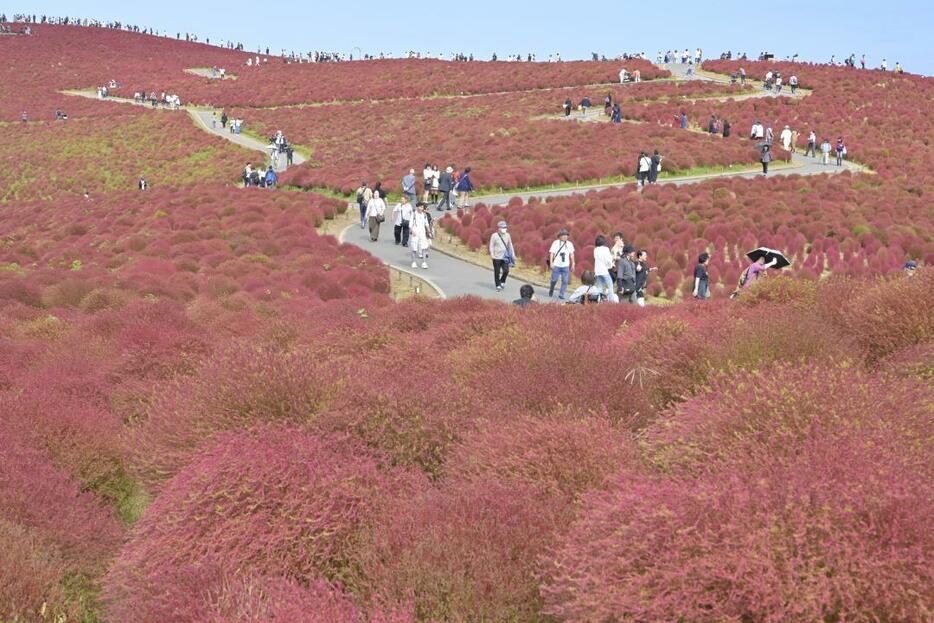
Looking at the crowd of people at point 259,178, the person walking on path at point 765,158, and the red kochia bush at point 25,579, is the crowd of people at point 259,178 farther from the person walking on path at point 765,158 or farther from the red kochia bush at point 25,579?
the red kochia bush at point 25,579

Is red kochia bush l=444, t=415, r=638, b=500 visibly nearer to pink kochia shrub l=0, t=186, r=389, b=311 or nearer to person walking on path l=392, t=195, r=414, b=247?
pink kochia shrub l=0, t=186, r=389, b=311

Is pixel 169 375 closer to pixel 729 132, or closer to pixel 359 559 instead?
pixel 359 559

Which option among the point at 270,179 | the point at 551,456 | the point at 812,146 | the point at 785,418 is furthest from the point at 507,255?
the point at 812,146

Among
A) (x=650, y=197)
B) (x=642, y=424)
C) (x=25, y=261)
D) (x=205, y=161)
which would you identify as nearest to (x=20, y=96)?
(x=205, y=161)

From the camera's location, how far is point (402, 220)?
69.2 ft

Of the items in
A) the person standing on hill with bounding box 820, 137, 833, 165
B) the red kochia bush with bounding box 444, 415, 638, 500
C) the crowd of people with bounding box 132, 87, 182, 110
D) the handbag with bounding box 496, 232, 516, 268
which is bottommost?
the handbag with bounding box 496, 232, 516, 268

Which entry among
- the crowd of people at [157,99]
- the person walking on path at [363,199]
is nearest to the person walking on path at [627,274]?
the person walking on path at [363,199]

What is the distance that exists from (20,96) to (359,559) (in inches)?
3022

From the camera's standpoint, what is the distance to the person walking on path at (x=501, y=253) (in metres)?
16.2

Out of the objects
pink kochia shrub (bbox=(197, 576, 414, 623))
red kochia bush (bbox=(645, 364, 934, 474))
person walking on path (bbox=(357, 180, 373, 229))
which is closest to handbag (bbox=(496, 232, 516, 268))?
person walking on path (bbox=(357, 180, 373, 229))

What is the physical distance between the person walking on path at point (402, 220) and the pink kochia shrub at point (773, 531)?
16462 millimetres

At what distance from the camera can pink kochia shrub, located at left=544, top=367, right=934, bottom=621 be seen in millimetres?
3463

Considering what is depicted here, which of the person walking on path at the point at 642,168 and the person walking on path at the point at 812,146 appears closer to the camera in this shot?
the person walking on path at the point at 642,168

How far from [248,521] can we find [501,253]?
11.8 meters
